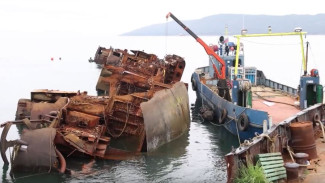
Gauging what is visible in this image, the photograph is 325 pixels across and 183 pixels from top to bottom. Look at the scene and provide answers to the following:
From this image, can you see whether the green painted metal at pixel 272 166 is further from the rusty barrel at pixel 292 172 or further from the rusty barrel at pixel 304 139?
the rusty barrel at pixel 304 139

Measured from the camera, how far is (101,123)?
19094 millimetres

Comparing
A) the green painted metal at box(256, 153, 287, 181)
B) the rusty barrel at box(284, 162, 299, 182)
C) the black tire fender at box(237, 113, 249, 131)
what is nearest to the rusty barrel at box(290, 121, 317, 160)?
the green painted metal at box(256, 153, 287, 181)

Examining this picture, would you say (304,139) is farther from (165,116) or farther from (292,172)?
(165,116)

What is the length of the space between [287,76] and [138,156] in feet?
169

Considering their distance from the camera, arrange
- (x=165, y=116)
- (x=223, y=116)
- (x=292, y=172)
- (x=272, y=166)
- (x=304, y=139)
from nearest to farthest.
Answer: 1. (x=292, y=172)
2. (x=272, y=166)
3. (x=304, y=139)
4. (x=165, y=116)
5. (x=223, y=116)

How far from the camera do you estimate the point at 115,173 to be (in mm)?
15812

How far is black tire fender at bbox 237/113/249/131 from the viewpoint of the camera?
18.8 meters

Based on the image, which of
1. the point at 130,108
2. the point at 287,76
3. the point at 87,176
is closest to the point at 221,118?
the point at 130,108

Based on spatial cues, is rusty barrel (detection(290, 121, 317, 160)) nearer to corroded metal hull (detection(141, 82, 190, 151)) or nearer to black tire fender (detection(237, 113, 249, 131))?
black tire fender (detection(237, 113, 249, 131))

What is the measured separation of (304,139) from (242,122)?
26.6 ft

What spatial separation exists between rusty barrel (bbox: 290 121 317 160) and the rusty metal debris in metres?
7.46

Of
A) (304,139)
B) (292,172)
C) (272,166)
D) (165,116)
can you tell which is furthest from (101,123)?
(292,172)

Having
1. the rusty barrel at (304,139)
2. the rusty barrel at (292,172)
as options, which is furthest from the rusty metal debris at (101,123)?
the rusty barrel at (292,172)

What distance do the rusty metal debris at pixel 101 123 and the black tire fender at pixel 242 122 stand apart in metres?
3.32
